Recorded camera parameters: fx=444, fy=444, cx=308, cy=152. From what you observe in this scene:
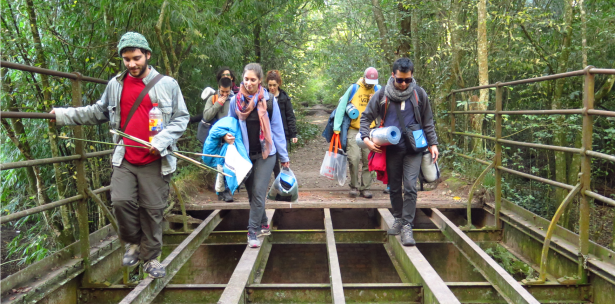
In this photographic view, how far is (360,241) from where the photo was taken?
5.25 m

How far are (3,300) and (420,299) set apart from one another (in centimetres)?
304

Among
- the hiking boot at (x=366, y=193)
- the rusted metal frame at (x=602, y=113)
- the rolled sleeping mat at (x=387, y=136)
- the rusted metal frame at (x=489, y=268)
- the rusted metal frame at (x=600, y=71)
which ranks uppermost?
the rusted metal frame at (x=600, y=71)

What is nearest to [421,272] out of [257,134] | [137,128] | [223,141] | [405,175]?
[405,175]

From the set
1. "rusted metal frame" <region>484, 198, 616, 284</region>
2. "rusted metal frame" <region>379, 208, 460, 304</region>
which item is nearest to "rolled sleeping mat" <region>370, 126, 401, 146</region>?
"rusted metal frame" <region>379, 208, 460, 304</region>

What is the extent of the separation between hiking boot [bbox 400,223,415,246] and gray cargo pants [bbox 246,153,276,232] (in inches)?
56.2

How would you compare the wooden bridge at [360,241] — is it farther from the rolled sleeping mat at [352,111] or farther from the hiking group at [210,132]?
the rolled sleeping mat at [352,111]

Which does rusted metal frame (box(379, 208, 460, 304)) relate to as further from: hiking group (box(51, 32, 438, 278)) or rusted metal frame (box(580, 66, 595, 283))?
rusted metal frame (box(580, 66, 595, 283))

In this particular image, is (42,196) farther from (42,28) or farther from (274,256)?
(274,256)

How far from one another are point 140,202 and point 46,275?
3.13 feet

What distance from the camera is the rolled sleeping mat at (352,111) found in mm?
6141

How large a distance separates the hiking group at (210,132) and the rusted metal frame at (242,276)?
0.18 metres

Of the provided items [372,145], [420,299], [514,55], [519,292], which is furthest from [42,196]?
[514,55]

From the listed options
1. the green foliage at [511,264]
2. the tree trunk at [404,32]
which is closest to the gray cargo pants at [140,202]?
the green foliage at [511,264]

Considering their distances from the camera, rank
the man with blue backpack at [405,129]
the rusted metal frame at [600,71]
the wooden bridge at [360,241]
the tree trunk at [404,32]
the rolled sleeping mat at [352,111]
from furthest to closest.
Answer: the tree trunk at [404,32] → the rolled sleeping mat at [352,111] → the man with blue backpack at [405,129] → the wooden bridge at [360,241] → the rusted metal frame at [600,71]
